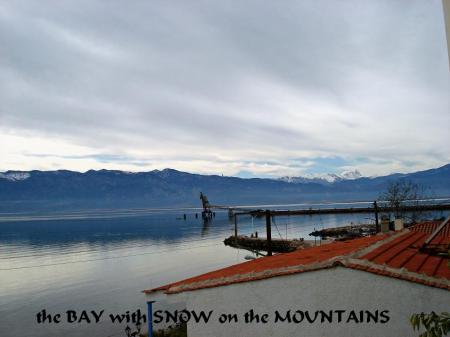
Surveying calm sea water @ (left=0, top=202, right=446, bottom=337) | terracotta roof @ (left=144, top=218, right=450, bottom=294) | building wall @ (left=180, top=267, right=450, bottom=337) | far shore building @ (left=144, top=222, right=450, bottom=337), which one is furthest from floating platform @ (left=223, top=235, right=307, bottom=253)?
building wall @ (left=180, top=267, right=450, bottom=337)

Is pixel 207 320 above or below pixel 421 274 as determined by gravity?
below

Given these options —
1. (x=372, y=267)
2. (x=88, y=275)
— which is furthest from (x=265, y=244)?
(x=372, y=267)

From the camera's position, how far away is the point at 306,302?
9953mm

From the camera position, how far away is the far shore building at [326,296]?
945 centimetres

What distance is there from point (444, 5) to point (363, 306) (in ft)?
22.7

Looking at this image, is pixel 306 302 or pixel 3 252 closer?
pixel 306 302

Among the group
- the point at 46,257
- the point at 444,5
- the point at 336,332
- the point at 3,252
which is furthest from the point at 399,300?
the point at 3,252

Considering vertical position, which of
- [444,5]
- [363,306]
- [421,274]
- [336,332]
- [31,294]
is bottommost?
[31,294]

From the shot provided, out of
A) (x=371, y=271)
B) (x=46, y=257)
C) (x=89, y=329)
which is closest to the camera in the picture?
(x=371, y=271)

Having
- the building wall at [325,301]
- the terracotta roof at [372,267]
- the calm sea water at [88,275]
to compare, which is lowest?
the calm sea water at [88,275]

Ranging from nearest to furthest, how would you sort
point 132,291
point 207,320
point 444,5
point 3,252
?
point 444,5, point 207,320, point 132,291, point 3,252

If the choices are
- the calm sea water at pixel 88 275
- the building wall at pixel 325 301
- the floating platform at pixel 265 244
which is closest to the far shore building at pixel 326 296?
the building wall at pixel 325 301

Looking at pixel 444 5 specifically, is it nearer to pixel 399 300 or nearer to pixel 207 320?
pixel 399 300

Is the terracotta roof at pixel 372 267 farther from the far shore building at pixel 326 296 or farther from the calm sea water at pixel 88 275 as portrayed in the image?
the calm sea water at pixel 88 275
